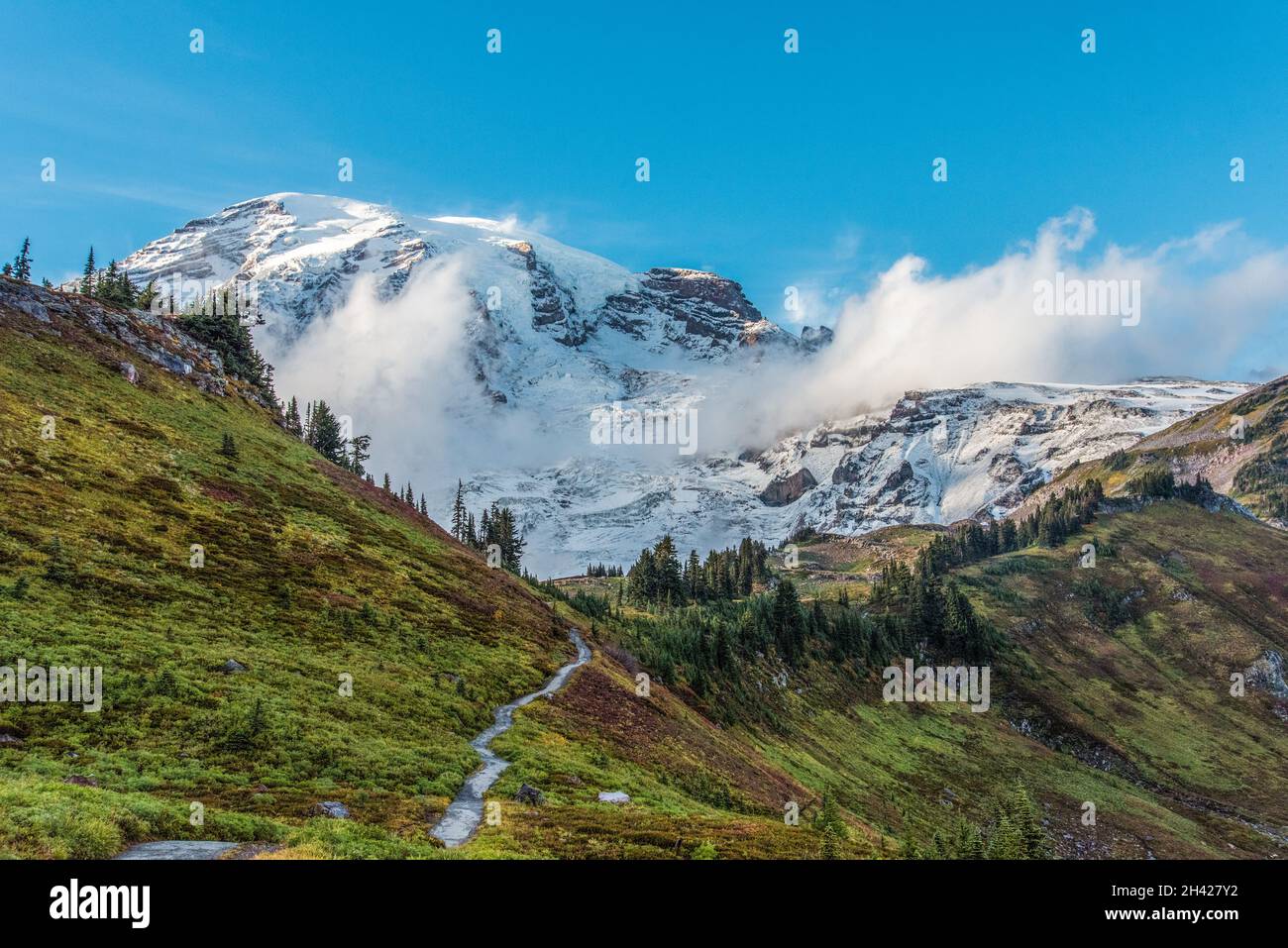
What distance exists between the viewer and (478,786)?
93.5 feet

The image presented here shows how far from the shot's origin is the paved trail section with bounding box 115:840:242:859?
15641 millimetres

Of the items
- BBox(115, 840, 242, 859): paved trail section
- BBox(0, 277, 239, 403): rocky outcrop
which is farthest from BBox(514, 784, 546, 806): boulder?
BBox(0, 277, 239, 403): rocky outcrop

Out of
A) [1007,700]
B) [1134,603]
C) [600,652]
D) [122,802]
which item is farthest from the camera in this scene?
[1134,603]

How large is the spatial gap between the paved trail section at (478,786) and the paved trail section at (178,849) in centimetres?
622

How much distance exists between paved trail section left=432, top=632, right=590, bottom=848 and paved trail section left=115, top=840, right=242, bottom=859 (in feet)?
20.4

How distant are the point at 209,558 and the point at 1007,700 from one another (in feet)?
435

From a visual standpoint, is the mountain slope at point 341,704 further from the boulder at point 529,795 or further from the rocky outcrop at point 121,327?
the boulder at point 529,795

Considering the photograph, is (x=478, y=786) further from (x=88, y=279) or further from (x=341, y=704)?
(x=88, y=279)

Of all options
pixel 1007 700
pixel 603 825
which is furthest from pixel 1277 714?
pixel 603 825

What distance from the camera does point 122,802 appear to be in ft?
59.6

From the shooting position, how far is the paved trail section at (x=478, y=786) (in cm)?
2239

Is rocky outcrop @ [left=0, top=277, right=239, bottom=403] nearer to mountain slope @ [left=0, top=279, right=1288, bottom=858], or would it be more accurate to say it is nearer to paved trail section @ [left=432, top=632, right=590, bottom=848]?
mountain slope @ [left=0, top=279, right=1288, bottom=858]

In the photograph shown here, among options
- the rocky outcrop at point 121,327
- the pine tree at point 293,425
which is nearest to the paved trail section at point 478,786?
the rocky outcrop at point 121,327
